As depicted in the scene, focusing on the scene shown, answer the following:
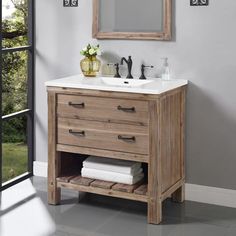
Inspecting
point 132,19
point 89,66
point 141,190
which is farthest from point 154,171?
point 132,19

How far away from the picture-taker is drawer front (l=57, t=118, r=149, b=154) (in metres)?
3.71

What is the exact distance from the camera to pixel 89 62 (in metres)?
4.23

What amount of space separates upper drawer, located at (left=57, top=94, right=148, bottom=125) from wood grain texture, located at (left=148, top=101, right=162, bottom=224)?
0.20ft

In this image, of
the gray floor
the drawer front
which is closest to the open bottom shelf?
the gray floor

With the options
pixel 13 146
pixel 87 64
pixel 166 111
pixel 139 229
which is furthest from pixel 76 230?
pixel 13 146

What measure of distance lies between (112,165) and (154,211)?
41cm

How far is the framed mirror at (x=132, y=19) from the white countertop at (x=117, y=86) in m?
0.33

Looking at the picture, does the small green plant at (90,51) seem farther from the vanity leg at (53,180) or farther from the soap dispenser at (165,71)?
the vanity leg at (53,180)

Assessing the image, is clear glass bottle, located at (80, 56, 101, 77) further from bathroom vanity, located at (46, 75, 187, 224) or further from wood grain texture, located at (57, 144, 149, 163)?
wood grain texture, located at (57, 144, 149, 163)

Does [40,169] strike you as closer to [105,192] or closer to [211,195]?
[105,192]

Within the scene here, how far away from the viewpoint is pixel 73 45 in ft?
14.5

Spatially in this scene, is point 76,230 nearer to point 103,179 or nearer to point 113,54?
point 103,179

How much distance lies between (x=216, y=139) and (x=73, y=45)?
1.25 meters

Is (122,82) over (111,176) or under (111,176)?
over
